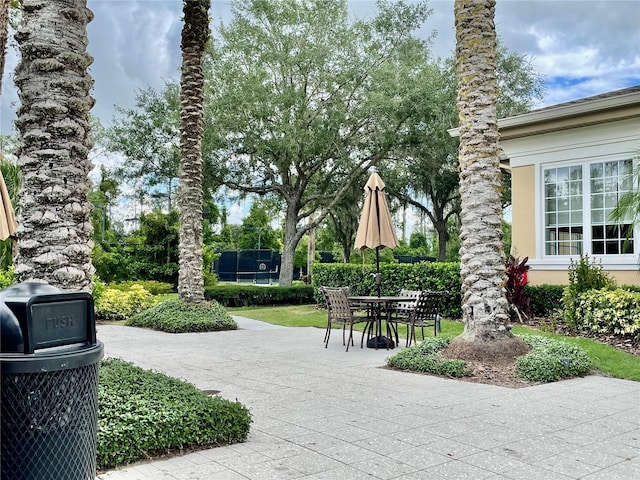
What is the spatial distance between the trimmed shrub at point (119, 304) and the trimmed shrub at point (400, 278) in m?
5.38

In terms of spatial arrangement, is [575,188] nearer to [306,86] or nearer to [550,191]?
[550,191]

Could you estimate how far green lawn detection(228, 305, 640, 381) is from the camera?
7469mm

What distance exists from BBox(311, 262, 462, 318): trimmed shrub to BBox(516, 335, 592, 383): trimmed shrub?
11.8ft

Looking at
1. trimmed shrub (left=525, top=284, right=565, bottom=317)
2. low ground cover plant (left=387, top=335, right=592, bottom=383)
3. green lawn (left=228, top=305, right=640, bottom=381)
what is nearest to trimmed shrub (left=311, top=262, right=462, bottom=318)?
green lawn (left=228, top=305, right=640, bottom=381)

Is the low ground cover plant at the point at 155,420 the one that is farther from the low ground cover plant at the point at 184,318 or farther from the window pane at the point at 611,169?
the window pane at the point at 611,169

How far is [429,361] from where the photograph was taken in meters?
7.34

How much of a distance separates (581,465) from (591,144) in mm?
9728

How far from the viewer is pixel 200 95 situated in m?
12.2

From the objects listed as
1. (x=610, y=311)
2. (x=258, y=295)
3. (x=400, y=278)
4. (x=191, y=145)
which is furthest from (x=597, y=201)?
(x=258, y=295)

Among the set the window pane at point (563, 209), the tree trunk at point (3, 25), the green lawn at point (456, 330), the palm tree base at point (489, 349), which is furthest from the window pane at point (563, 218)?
the tree trunk at point (3, 25)

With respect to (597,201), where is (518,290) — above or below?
below

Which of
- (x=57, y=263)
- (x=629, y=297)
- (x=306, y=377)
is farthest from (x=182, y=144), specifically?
(x=629, y=297)

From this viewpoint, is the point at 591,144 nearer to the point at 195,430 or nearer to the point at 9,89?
the point at 195,430

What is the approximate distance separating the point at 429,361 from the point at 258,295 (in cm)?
1158
